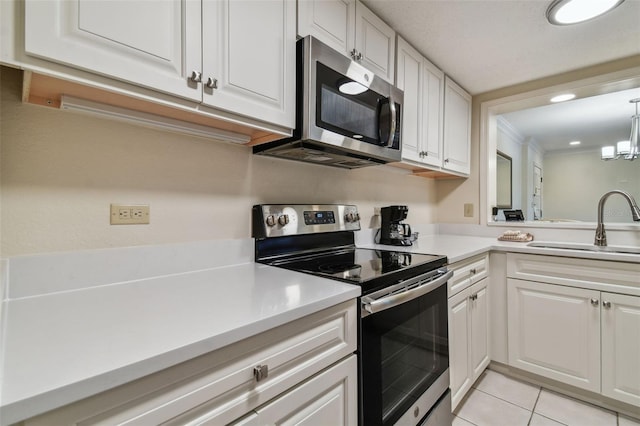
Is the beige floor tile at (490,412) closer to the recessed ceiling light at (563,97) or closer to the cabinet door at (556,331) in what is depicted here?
the cabinet door at (556,331)

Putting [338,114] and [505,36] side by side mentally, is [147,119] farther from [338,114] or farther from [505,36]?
[505,36]

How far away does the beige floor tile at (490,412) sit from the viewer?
1593 mm

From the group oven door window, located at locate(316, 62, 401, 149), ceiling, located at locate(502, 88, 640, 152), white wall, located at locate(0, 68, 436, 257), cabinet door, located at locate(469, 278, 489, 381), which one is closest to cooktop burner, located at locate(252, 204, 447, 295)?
white wall, located at locate(0, 68, 436, 257)

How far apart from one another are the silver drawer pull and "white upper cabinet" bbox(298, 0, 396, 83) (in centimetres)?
125

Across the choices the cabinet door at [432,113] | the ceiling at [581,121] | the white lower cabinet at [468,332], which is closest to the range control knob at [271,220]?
the white lower cabinet at [468,332]

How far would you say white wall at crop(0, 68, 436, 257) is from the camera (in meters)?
0.84

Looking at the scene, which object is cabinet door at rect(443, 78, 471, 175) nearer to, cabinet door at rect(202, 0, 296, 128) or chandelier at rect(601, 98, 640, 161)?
cabinet door at rect(202, 0, 296, 128)

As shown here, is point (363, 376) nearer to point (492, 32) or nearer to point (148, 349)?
point (148, 349)

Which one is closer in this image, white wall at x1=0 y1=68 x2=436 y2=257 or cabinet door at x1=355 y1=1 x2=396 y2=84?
white wall at x1=0 y1=68 x2=436 y2=257

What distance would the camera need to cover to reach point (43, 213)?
0.87m

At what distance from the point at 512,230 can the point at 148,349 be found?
277cm

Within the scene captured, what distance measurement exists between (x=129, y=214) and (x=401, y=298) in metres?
1.05

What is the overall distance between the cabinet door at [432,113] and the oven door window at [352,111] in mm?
526

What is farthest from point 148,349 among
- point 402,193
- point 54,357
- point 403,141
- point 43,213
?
point 402,193
